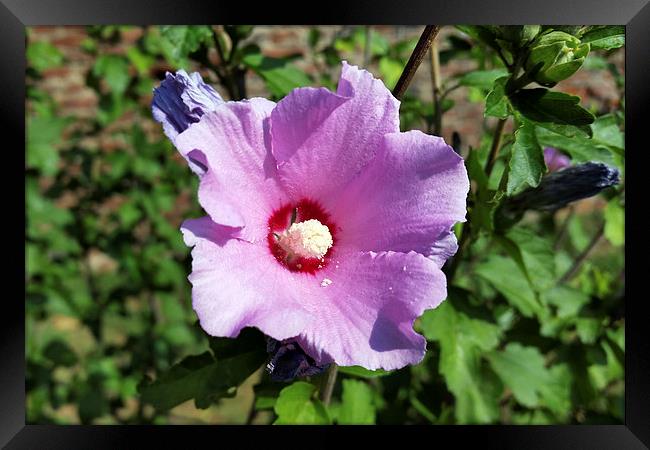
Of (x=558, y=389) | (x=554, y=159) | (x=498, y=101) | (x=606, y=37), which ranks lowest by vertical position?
(x=558, y=389)

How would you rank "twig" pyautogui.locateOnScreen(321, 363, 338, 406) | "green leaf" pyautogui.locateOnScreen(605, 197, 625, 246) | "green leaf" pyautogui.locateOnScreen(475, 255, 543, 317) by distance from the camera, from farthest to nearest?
"green leaf" pyautogui.locateOnScreen(605, 197, 625, 246) → "green leaf" pyautogui.locateOnScreen(475, 255, 543, 317) → "twig" pyautogui.locateOnScreen(321, 363, 338, 406)

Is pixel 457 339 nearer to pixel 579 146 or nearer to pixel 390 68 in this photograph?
pixel 579 146

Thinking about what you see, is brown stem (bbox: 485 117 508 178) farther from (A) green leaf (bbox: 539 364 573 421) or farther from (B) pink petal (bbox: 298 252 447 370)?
(A) green leaf (bbox: 539 364 573 421)

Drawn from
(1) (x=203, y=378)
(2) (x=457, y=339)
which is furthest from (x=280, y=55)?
(1) (x=203, y=378)

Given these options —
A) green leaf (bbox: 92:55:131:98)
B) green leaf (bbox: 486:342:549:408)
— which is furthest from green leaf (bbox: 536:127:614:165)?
green leaf (bbox: 92:55:131:98)

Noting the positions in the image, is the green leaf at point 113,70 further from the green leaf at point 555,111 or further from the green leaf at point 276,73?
the green leaf at point 555,111

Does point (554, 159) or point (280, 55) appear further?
point (280, 55)

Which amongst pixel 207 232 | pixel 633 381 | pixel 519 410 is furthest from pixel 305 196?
pixel 519 410
